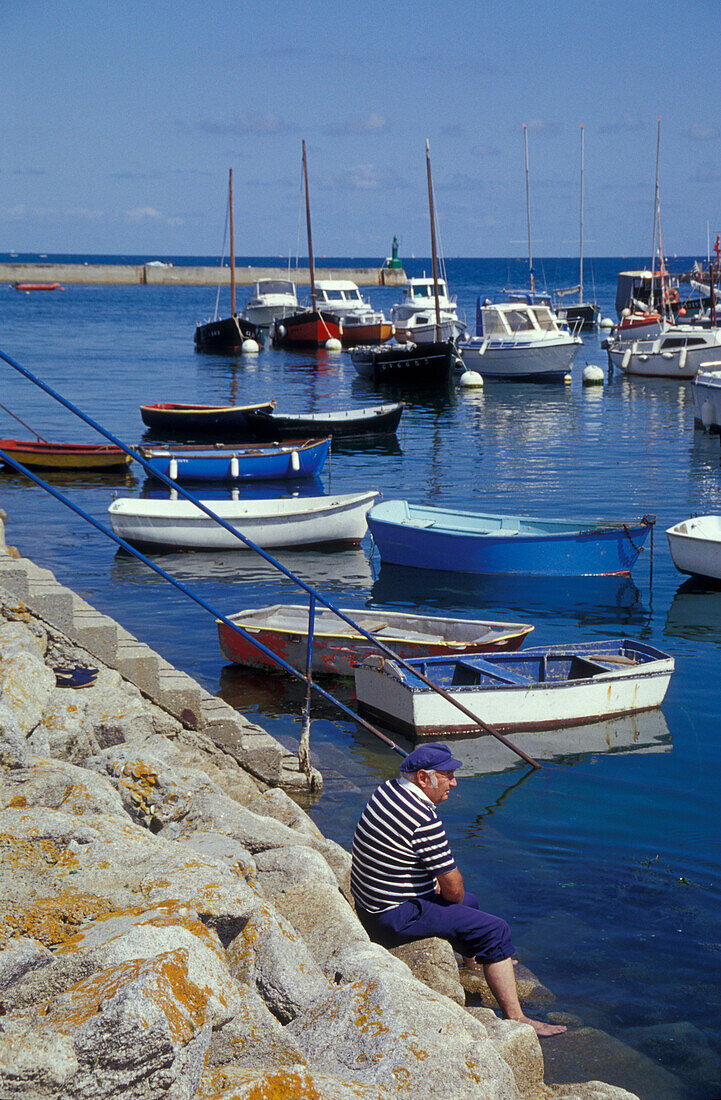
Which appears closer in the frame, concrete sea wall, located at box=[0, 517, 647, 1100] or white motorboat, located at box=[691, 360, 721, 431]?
concrete sea wall, located at box=[0, 517, 647, 1100]

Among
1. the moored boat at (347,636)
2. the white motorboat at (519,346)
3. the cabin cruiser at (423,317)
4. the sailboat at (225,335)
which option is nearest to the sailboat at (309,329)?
the sailboat at (225,335)

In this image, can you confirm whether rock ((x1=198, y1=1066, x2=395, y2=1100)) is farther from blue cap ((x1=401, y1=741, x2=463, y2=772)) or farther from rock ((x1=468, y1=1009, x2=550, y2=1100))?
blue cap ((x1=401, y1=741, x2=463, y2=772))

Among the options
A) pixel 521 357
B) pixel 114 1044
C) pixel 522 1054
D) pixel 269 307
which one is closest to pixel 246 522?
pixel 522 1054

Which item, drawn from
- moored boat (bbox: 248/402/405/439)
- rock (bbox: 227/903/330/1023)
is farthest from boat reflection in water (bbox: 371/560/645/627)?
moored boat (bbox: 248/402/405/439)

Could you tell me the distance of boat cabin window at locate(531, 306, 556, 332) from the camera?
4238 cm

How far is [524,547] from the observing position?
1603 cm

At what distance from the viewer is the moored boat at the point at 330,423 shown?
28.3 m

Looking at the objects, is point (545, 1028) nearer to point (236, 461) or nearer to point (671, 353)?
point (236, 461)

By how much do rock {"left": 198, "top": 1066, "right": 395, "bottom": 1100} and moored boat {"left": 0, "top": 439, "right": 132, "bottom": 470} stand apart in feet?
72.8

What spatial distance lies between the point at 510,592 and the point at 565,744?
5.58m

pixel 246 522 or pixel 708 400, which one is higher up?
pixel 708 400

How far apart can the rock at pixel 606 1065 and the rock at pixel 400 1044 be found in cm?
141

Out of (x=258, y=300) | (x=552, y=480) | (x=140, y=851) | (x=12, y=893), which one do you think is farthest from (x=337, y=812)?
(x=258, y=300)

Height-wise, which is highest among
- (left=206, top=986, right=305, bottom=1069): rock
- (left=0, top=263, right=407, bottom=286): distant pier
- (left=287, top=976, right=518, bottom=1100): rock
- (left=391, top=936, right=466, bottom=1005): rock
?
(left=0, top=263, right=407, bottom=286): distant pier
